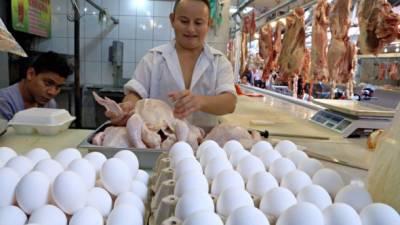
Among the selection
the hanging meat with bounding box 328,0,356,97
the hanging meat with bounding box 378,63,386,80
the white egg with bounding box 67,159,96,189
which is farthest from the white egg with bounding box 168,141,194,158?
the hanging meat with bounding box 378,63,386,80

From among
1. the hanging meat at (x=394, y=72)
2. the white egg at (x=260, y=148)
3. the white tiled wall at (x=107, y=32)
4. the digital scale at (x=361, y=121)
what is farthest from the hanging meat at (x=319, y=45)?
the hanging meat at (x=394, y=72)

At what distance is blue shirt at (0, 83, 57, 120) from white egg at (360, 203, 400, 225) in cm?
190

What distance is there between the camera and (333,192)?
0.69 meters

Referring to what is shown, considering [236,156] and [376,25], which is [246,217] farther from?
[376,25]

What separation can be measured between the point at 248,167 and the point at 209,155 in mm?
107

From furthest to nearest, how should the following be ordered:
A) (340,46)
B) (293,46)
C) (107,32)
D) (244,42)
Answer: (244,42)
(107,32)
(293,46)
(340,46)

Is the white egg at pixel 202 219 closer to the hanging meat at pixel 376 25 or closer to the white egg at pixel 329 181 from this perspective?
the white egg at pixel 329 181

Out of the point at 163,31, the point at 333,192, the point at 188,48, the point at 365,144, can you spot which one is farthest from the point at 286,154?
the point at 163,31

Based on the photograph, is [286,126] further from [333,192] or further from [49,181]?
[49,181]

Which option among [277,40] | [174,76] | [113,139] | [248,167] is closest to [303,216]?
[248,167]

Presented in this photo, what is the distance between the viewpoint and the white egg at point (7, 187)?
606 millimetres

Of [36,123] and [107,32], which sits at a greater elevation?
[107,32]

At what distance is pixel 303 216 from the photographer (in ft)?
1.64

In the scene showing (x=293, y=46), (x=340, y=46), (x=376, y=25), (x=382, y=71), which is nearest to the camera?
(x=376, y=25)
